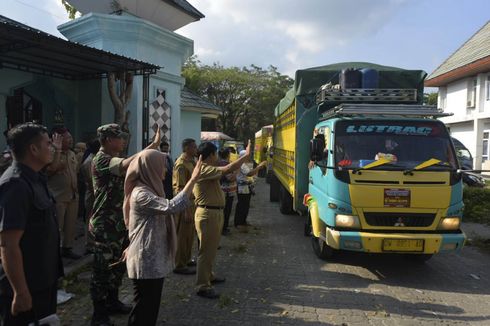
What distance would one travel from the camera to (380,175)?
5762 millimetres

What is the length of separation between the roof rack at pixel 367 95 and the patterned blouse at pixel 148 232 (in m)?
4.28

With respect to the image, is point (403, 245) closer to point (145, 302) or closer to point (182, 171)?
point (182, 171)

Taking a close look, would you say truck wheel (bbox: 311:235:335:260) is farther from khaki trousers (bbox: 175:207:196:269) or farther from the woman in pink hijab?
the woman in pink hijab

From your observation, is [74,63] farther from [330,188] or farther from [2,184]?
[2,184]

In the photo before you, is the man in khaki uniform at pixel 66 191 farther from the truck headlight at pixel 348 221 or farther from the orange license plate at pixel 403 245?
the orange license plate at pixel 403 245

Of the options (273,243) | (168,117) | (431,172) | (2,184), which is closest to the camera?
(2,184)

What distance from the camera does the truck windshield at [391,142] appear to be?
6.04 meters

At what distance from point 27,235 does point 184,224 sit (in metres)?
3.35

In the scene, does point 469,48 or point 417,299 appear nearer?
point 417,299

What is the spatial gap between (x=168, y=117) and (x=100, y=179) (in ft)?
23.8

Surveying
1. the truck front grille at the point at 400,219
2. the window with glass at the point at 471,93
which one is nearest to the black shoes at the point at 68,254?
the truck front grille at the point at 400,219

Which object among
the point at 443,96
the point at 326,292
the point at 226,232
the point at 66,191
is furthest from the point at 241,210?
the point at 443,96

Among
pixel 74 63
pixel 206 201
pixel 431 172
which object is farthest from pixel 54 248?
pixel 74 63

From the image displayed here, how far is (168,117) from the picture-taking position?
1117 centimetres
